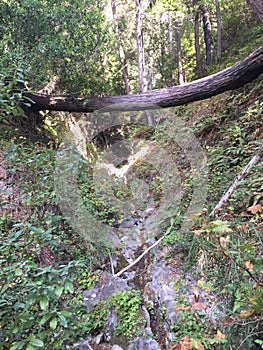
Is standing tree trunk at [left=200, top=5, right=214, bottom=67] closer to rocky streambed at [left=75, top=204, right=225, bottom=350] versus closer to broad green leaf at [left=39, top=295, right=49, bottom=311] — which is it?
rocky streambed at [left=75, top=204, right=225, bottom=350]

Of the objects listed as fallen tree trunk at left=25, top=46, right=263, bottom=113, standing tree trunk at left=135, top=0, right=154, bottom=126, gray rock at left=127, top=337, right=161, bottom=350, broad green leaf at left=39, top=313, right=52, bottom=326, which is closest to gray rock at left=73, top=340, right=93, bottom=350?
gray rock at left=127, top=337, right=161, bottom=350

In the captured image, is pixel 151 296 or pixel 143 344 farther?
pixel 151 296

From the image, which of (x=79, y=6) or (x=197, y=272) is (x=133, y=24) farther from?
(x=197, y=272)

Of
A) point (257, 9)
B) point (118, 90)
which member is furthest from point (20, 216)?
point (118, 90)

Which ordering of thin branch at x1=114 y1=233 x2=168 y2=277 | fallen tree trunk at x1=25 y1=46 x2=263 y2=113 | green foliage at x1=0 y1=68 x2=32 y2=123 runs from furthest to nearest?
fallen tree trunk at x1=25 y1=46 x2=263 y2=113 < thin branch at x1=114 y1=233 x2=168 y2=277 < green foliage at x1=0 y1=68 x2=32 y2=123

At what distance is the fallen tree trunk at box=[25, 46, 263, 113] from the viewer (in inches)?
163

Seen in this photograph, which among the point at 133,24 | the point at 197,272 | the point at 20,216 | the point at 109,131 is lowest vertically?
the point at 197,272

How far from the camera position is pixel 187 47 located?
1062 cm

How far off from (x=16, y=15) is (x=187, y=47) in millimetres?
7835

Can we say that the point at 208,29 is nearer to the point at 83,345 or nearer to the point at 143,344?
the point at 143,344

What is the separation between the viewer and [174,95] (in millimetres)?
4934

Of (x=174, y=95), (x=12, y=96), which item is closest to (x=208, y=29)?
(x=174, y=95)

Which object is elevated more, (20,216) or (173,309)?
(20,216)

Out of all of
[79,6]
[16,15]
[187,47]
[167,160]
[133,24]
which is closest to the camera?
[16,15]
